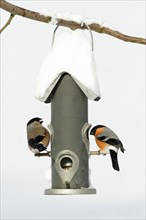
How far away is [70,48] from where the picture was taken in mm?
4645

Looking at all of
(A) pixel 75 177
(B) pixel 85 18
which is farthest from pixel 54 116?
(B) pixel 85 18

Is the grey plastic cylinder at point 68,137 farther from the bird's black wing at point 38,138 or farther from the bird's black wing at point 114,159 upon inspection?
the bird's black wing at point 114,159

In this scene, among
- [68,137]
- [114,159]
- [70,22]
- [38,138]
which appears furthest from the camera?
[114,159]

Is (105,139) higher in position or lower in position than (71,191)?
higher

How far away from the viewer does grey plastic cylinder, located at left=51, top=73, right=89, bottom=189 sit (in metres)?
4.58

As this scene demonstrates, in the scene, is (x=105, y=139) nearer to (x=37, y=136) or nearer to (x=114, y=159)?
(x=114, y=159)

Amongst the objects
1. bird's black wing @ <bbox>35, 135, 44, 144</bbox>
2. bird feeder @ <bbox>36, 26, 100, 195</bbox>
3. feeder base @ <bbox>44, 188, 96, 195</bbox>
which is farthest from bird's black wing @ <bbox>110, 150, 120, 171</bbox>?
bird's black wing @ <bbox>35, 135, 44, 144</bbox>

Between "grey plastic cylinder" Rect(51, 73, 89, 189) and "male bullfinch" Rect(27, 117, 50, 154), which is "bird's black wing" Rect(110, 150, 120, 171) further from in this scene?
"male bullfinch" Rect(27, 117, 50, 154)

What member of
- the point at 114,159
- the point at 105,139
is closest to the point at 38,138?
the point at 105,139

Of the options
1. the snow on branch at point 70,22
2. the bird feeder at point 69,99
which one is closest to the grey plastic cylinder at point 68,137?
the bird feeder at point 69,99

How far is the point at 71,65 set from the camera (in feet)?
15.1

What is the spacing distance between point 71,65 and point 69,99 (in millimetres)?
264

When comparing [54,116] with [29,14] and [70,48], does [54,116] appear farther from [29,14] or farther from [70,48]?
[29,14]

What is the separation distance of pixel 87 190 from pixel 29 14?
4.36 ft
